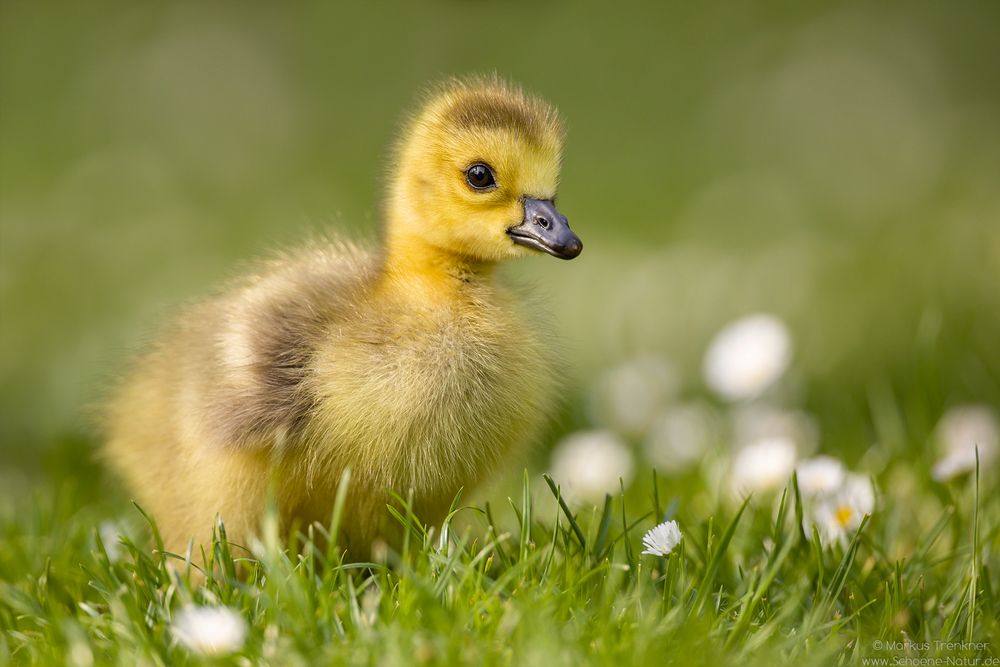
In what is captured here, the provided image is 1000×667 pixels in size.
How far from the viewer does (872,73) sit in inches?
318

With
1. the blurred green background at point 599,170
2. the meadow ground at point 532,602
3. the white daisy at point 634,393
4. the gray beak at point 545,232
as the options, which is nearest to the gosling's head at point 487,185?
the gray beak at point 545,232

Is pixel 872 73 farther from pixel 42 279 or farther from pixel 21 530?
pixel 21 530

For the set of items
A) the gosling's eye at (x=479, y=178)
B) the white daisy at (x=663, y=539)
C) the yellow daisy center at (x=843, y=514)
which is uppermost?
the gosling's eye at (x=479, y=178)

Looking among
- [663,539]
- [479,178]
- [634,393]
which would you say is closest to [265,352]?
[479,178]

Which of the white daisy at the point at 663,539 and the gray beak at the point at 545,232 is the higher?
the gray beak at the point at 545,232

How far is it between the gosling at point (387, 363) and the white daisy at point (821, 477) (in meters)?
0.71

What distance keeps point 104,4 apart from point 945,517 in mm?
8049

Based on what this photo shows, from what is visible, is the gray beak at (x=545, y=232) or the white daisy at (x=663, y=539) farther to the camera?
the gray beak at (x=545, y=232)

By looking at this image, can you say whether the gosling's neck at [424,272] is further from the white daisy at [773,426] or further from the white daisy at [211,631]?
the white daisy at [773,426]

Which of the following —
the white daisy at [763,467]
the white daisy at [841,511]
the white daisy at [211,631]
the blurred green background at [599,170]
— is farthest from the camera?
the blurred green background at [599,170]

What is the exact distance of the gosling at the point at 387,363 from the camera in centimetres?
242

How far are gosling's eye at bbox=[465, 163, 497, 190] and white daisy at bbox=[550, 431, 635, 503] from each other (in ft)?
4.12

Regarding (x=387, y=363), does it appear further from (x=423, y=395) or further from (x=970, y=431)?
(x=970, y=431)

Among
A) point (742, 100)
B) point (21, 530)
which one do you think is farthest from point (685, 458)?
point (742, 100)
